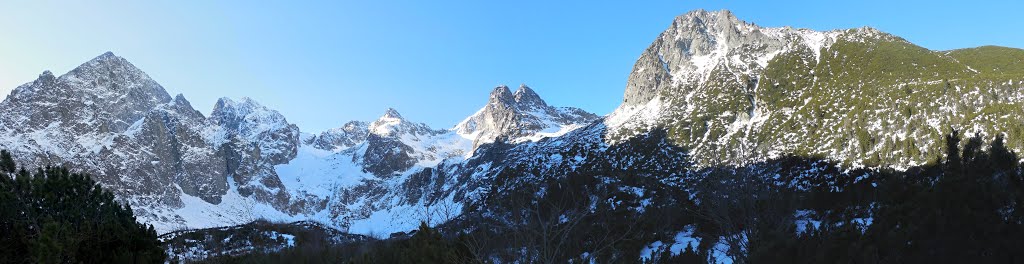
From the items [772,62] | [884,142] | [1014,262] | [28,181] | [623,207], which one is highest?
[772,62]

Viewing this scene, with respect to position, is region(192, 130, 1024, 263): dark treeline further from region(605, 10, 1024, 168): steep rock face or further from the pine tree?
region(605, 10, 1024, 168): steep rock face

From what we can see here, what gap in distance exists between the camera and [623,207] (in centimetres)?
8831

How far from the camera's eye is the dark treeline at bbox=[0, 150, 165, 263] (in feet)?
45.6

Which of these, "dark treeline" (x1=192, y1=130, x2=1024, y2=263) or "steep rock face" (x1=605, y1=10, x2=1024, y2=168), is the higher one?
"steep rock face" (x1=605, y1=10, x2=1024, y2=168)

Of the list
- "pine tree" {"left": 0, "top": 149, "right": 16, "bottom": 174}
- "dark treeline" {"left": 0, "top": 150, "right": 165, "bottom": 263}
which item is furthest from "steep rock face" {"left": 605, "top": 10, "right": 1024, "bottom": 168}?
"pine tree" {"left": 0, "top": 149, "right": 16, "bottom": 174}

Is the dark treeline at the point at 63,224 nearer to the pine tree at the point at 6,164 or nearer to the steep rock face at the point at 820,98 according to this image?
the pine tree at the point at 6,164

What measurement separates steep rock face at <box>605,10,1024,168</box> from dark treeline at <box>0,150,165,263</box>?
3624cm

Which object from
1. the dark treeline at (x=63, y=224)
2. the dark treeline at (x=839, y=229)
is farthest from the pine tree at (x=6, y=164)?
the dark treeline at (x=839, y=229)

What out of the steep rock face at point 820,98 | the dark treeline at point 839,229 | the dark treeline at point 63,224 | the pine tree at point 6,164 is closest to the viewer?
the dark treeline at point 839,229

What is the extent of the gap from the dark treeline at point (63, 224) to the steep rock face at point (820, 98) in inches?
1427

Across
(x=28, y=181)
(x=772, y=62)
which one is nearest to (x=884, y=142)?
(x=772, y=62)

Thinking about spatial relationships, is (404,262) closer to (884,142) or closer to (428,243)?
(428,243)

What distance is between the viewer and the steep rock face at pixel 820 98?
76875mm

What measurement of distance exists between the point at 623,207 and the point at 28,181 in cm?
8077
